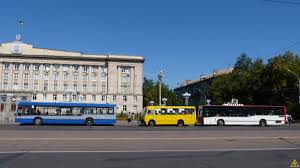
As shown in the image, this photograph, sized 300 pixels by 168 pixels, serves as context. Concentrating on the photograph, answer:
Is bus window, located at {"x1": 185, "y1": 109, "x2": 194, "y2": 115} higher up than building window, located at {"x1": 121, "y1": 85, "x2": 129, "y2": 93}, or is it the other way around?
building window, located at {"x1": 121, "y1": 85, "x2": 129, "y2": 93}

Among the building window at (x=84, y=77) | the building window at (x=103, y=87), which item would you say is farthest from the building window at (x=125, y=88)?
the building window at (x=84, y=77)

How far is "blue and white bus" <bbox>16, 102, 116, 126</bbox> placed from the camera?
44.2 meters

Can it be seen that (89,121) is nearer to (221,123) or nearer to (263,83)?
(221,123)

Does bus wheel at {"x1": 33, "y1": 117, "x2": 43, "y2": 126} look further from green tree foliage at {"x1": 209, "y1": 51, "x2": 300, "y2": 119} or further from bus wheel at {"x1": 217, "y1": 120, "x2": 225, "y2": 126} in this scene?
green tree foliage at {"x1": 209, "y1": 51, "x2": 300, "y2": 119}

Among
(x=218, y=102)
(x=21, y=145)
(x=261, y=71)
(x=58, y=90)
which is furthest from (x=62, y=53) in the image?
(x=21, y=145)

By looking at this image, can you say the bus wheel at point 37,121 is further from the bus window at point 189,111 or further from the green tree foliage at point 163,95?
the green tree foliage at point 163,95

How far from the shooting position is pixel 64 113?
4497 cm

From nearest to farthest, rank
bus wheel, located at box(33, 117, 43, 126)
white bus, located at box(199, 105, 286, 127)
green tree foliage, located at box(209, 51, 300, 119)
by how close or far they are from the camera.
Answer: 1. bus wheel, located at box(33, 117, 43, 126)
2. white bus, located at box(199, 105, 286, 127)
3. green tree foliage, located at box(209, 51, 300, 119)

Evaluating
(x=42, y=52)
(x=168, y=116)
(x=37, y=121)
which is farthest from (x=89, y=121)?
(x=42, y=52)

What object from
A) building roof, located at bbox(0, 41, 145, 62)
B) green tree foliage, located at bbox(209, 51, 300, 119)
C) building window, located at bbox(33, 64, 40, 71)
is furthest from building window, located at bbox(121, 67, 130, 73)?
green tree foliage, located at bbox(209, 51, 300, 119)

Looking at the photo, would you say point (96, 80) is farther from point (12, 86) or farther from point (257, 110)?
point (257, 110)

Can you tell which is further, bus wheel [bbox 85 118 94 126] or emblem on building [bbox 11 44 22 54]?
emblem on building [bbox 11 44 22 54]

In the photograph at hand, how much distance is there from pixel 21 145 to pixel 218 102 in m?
82.2

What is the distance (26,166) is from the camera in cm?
1131
